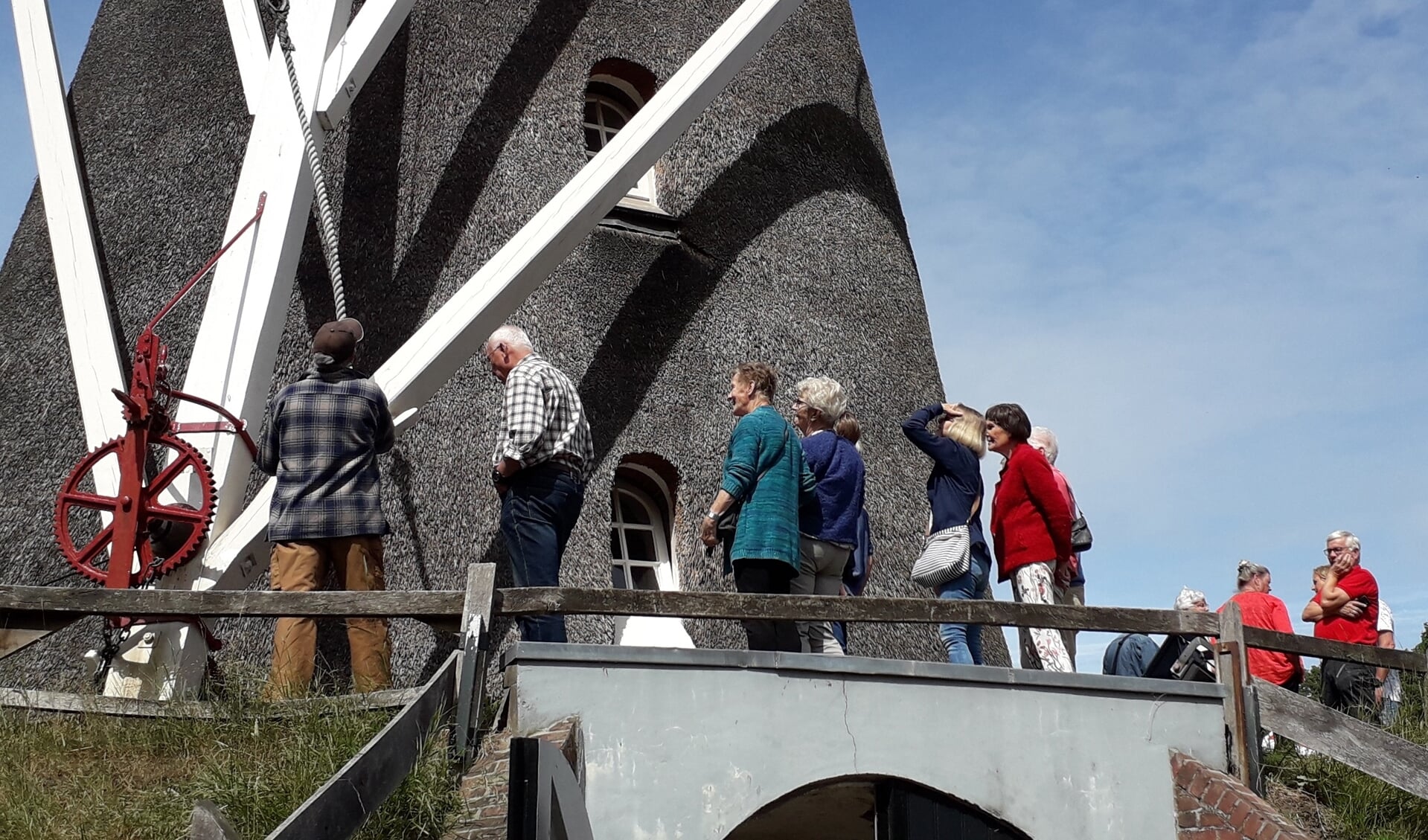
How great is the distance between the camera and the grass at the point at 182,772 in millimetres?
4172

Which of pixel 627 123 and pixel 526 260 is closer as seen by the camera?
pixel 526 260

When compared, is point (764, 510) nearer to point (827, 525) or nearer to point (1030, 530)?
point (827, 525)

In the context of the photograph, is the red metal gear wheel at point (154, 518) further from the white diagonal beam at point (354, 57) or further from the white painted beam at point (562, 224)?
the white diagonal beam at point (354, 57)

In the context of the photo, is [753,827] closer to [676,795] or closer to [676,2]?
[676,795]

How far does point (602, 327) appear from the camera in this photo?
25.8 feet

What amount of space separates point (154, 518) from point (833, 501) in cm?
264

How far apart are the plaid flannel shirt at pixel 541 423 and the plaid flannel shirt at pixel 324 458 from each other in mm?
482

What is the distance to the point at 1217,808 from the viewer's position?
5.06 metres

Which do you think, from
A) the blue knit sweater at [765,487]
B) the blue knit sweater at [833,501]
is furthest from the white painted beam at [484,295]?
the blue knit sweater at [833,501]

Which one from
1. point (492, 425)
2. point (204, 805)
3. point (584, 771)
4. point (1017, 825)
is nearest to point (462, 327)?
point (492, 425)

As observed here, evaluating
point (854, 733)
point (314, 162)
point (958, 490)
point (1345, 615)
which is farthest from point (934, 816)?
point (314, 162)

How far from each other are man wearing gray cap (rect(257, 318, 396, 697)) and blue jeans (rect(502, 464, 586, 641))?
0.48m

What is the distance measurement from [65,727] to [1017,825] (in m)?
3.16

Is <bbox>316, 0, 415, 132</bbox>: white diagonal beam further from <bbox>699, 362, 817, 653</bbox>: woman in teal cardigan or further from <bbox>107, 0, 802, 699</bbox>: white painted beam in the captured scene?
<bbox>699, 362, 817, 653</bbox>: woman in teal cardigan
